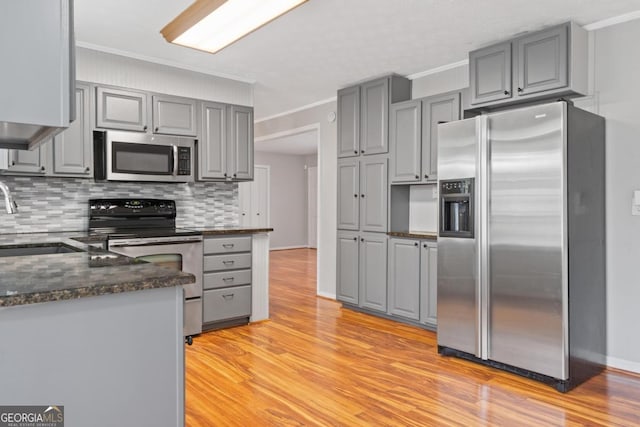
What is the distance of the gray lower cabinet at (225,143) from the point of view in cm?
423

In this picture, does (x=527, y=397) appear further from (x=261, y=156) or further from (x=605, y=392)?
(x=261, y=156)

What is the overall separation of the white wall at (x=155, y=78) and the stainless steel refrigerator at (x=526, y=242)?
228 cm

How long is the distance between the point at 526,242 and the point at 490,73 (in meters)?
1.44

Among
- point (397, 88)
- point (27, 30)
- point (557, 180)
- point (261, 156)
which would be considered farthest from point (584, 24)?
point (261, 156)

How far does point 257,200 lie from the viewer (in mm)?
10203

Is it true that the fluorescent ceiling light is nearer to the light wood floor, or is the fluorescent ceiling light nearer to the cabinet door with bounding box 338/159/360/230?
the cabinet door with bounding box 338/159/360/230

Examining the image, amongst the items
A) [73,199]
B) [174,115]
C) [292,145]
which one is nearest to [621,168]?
[174,115]

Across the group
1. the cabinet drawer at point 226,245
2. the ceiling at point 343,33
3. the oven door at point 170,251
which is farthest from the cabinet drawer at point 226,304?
the ceiling at point 343,33

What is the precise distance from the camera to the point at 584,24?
127 inches

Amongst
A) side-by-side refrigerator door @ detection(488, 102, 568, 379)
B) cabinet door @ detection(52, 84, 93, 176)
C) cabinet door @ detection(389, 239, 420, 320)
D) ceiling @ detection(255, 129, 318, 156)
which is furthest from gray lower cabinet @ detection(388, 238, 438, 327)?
ceiling @ detection(255, 129, 318, 156)

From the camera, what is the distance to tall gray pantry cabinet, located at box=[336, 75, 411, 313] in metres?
4.48

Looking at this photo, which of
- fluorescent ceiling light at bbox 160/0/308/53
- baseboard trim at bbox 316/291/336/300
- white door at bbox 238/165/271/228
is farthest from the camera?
white door at bbox 238/165/271/228

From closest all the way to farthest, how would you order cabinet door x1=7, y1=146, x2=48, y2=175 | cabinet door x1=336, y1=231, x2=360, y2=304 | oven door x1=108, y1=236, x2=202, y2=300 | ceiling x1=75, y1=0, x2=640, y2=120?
ceiling x1=75, y1=0, x2=640, y2=120 → cabinet door x1=7, y1=146, x2=48, y2=175 → oven door x1=108, y1=236, x2=202, y2=300 → cabinet door x1=336, y1=231, x2=360, y2=304

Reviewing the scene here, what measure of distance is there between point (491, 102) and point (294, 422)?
2716 mm
